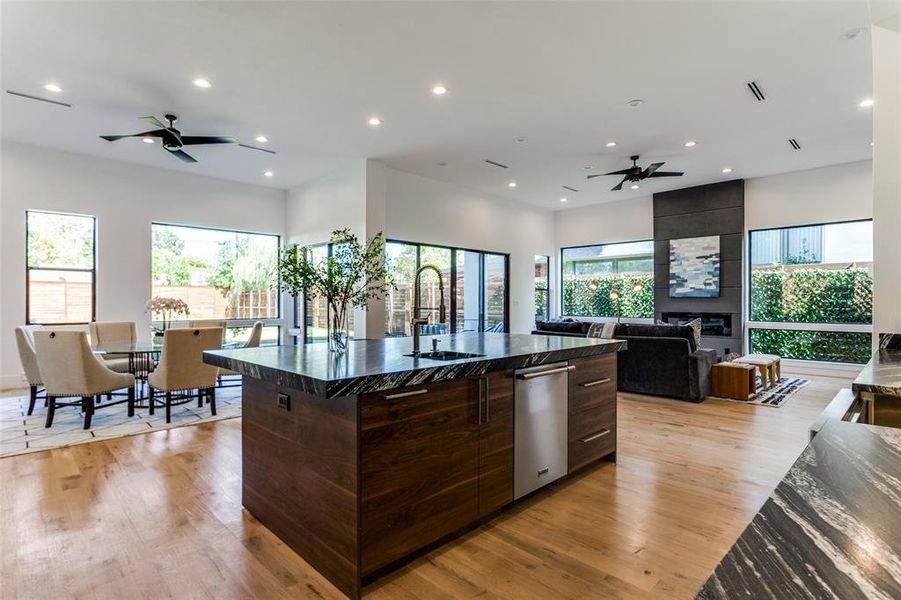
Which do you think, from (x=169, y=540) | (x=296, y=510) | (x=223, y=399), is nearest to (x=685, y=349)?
(x=296, y=510)

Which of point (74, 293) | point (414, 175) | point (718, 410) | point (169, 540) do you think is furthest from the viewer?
point (414, 175)

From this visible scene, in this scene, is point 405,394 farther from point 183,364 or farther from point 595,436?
point 183,364

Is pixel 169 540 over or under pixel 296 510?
under

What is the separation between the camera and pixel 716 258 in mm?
8016

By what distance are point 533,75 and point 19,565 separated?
473 cm

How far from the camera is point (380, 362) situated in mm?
2209

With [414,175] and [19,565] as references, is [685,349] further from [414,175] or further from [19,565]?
[19,565]

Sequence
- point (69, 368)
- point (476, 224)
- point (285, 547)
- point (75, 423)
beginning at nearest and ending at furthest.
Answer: point (285, 547), point (69, 368), point (75, 423), point (476, 224)

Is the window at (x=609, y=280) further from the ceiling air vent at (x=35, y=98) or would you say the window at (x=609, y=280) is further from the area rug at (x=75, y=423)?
the ceiling air vent at (x=35, y=98)

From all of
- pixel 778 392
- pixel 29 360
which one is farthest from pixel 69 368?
pixel 778 392

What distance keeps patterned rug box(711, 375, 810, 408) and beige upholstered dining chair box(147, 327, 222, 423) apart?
5.87m

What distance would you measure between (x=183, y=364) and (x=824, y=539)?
4909mm

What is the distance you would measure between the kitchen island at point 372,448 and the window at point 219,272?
5654 millimetres

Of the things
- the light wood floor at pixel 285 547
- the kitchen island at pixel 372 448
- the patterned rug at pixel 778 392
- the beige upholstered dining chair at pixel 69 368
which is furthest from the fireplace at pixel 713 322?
the beige upholstered dining chair at pixel 69 368
